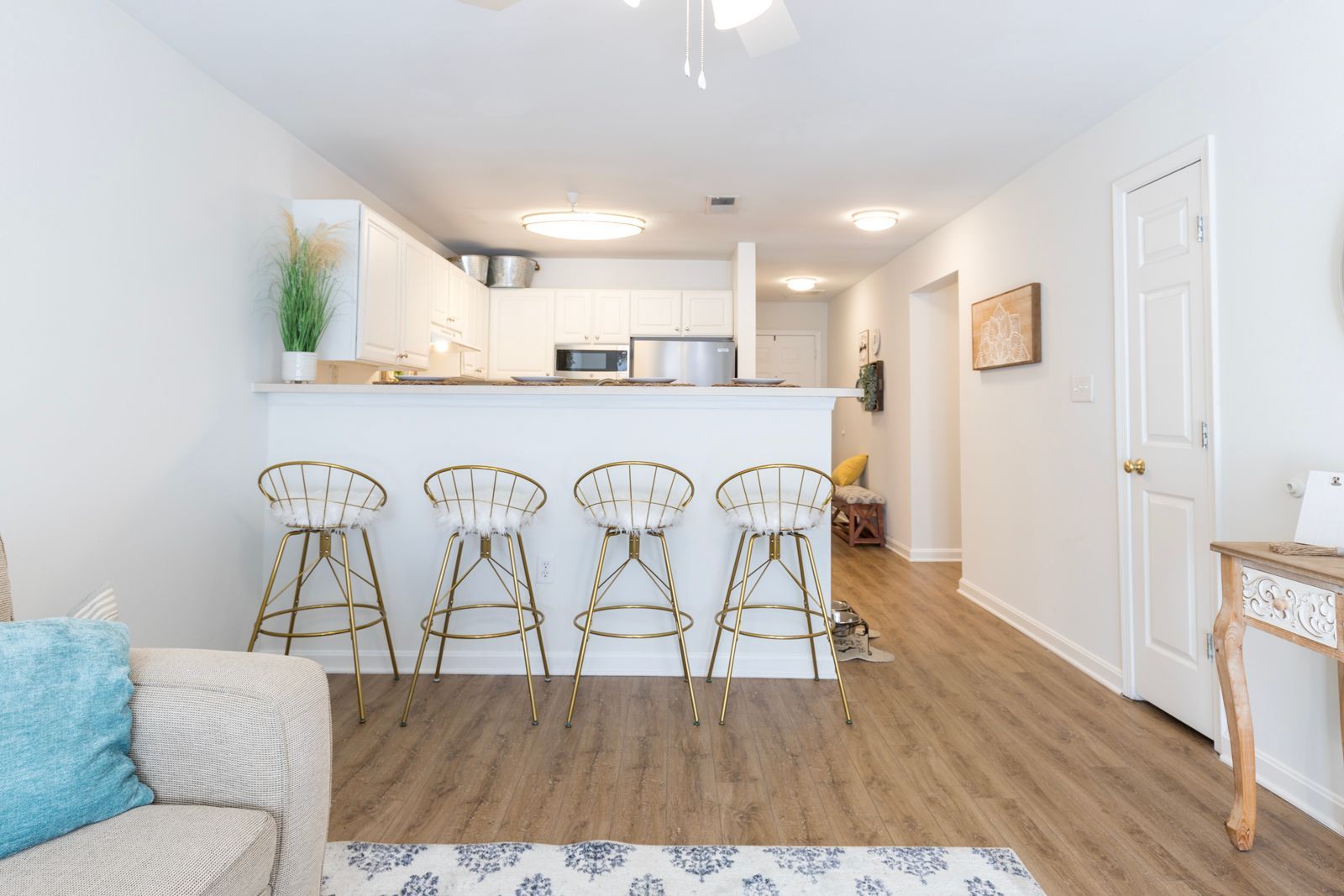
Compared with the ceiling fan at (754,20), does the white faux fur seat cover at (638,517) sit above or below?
below

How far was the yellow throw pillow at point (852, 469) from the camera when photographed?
6703 mm

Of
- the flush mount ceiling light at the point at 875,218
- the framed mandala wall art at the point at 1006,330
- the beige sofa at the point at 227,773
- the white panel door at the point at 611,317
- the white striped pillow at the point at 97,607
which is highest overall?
the flush mount ceiling light at the point at 875,218

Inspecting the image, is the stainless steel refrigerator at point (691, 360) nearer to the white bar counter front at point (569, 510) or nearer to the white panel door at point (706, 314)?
the white panel door at point (706, 314)

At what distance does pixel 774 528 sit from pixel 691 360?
9.71 ft

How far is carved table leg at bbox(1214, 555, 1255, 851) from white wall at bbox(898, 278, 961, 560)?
148 inches

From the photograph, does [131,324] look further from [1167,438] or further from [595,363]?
[1167,438]

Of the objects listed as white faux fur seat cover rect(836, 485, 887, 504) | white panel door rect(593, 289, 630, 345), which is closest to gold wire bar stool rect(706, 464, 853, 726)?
white panel door rect(593, 289, 630, 345)

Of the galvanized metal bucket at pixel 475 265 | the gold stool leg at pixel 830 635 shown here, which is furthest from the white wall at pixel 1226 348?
the galvanized metal bucket at pixel 475 265

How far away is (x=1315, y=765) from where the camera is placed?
199cm

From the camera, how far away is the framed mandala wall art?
3.53 meters

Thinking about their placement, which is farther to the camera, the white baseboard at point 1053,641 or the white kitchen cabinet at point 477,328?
the white kitchen cabinet at point 477,328

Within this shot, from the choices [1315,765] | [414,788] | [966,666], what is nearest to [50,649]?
[414,788]

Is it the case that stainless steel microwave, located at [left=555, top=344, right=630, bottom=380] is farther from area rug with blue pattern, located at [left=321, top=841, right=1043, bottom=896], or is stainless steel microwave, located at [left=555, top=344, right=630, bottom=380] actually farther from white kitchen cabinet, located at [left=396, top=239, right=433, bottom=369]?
area rug with blue pattern, located at [left=321, top=841, right=1043, bottom=896]

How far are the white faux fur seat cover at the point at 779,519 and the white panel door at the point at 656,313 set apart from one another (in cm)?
308
